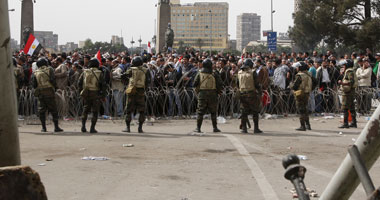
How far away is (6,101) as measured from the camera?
2717 millimetres

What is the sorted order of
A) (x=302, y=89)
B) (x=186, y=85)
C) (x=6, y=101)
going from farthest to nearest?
(x=186, y=85)
(x=302, y=89)
(x=6, y=101)

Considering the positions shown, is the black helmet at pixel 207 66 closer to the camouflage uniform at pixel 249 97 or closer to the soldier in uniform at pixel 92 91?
the camouflage uniform at pixel 249 97

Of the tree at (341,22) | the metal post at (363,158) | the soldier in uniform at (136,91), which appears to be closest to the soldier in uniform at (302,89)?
the soldier in uniform at (136,91)

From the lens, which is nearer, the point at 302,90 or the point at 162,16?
the point at 302,90

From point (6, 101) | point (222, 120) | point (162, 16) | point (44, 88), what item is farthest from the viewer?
point (162, 16)

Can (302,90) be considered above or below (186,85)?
below

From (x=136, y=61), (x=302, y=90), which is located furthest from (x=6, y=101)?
(x=302, y=90)

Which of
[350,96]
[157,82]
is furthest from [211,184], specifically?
[157,82]

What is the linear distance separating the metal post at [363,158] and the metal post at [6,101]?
1739mm

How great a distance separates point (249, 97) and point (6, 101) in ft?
33.7

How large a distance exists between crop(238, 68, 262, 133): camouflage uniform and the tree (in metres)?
23.5

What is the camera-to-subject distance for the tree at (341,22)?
112 feet

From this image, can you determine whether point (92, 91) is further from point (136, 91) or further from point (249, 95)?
point (249, 95)

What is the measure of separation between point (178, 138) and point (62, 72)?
17.3ft
